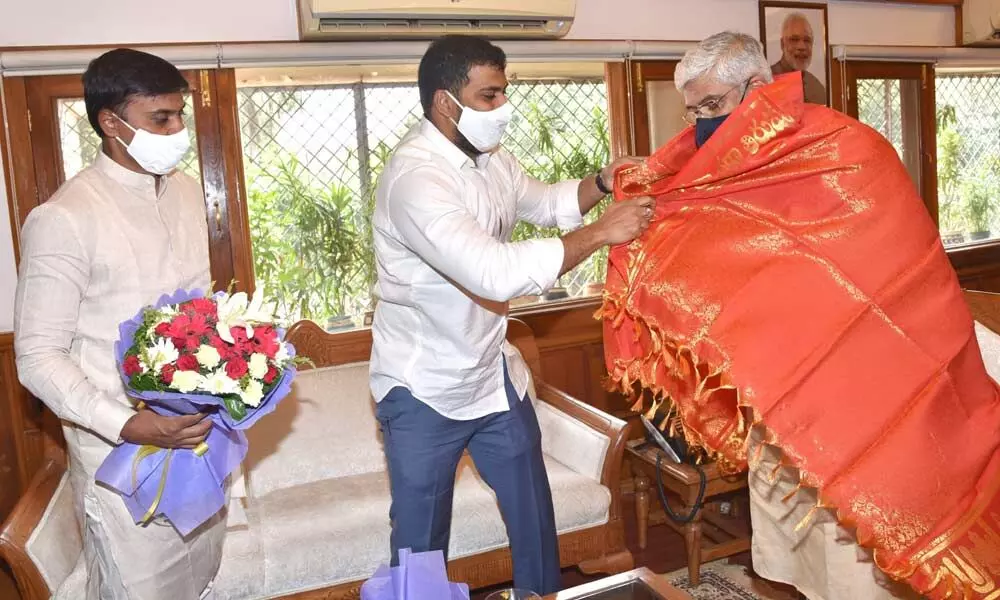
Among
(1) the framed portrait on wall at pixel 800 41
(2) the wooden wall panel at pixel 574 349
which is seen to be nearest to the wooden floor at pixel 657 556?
(2) the wooden wall panel at pixel 574 349

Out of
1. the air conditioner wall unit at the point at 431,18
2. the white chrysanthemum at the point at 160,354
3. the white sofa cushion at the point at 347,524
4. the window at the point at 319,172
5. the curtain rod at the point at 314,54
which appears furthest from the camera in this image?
the window at the point at 319,172

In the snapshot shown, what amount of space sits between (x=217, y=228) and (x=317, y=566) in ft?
4.91

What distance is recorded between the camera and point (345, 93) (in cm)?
394

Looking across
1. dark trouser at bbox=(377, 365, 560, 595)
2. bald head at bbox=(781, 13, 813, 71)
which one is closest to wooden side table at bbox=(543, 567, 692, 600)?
dark trouser at bbox=(377, 365, 560, 595)

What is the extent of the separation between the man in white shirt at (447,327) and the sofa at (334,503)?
1.61 ft

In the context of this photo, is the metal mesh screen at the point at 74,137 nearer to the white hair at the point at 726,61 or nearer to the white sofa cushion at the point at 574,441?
the white sofa cushion at the point at 574,441

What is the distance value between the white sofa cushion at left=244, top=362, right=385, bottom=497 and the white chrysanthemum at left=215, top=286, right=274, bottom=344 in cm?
143

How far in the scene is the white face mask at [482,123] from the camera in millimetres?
2158

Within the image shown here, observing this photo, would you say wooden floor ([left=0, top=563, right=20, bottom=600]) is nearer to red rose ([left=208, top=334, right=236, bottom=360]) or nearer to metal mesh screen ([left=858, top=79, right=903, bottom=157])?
red rose ([left=208, top=334, right=236, bottom=360])

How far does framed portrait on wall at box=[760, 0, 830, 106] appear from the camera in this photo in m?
4.59

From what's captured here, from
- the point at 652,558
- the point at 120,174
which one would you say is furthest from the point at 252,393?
the point at 652,558

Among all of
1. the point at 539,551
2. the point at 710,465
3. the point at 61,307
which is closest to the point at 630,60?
the point at 710,465

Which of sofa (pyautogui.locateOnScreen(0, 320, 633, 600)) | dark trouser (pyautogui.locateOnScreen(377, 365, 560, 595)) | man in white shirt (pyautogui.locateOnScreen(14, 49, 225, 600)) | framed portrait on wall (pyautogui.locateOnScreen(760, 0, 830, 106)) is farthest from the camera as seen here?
framed portrait on wall (pyautogui.locateOnScreen(760, 0, 830, 106))

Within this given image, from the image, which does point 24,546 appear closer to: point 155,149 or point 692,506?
point 155,149
